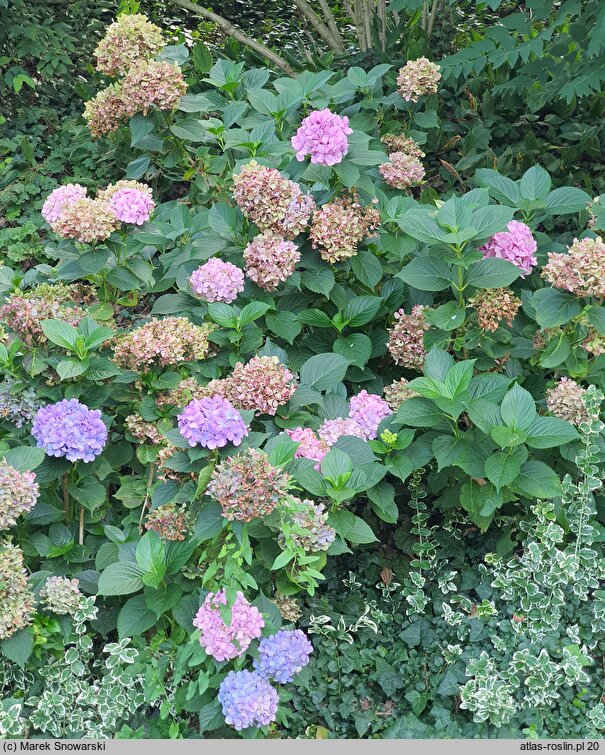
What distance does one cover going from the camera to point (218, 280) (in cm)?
294

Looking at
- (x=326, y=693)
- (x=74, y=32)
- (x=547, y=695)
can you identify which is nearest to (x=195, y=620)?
(x=326, y=693)

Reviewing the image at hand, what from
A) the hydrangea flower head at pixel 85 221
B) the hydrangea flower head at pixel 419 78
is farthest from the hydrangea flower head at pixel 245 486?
the hydrangea flower head at pixel 419 78

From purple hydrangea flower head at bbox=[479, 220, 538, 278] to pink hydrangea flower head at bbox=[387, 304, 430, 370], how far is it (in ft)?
1.09

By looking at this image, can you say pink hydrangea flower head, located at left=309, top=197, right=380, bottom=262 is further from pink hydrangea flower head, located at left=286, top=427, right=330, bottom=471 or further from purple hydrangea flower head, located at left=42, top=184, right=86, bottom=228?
purple hydrangea flower head, located at left=42, top=184, right=86, bottom=228

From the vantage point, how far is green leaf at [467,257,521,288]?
2.77 m

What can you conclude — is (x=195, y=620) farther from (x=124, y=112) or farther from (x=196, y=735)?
(x=124, y=112)

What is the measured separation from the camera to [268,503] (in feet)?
7.39

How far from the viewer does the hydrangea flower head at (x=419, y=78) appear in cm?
403

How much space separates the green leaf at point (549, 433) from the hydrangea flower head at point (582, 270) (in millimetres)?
469

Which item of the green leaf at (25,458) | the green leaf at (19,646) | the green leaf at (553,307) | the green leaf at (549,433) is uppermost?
the green leaf at (553,307)

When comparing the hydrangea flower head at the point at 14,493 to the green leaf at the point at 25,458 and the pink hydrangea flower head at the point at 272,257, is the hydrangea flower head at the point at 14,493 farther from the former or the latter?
the pink hydrangea flower head at the point at 272,257

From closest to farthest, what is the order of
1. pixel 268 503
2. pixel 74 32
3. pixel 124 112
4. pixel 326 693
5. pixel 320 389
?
pixel 268 503 → pixel 326 693 → pixel 320 389 → pixel 124 112 → pixel 74 32

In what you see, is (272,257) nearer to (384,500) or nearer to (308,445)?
(308,445)

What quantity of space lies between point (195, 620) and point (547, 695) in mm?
1119
